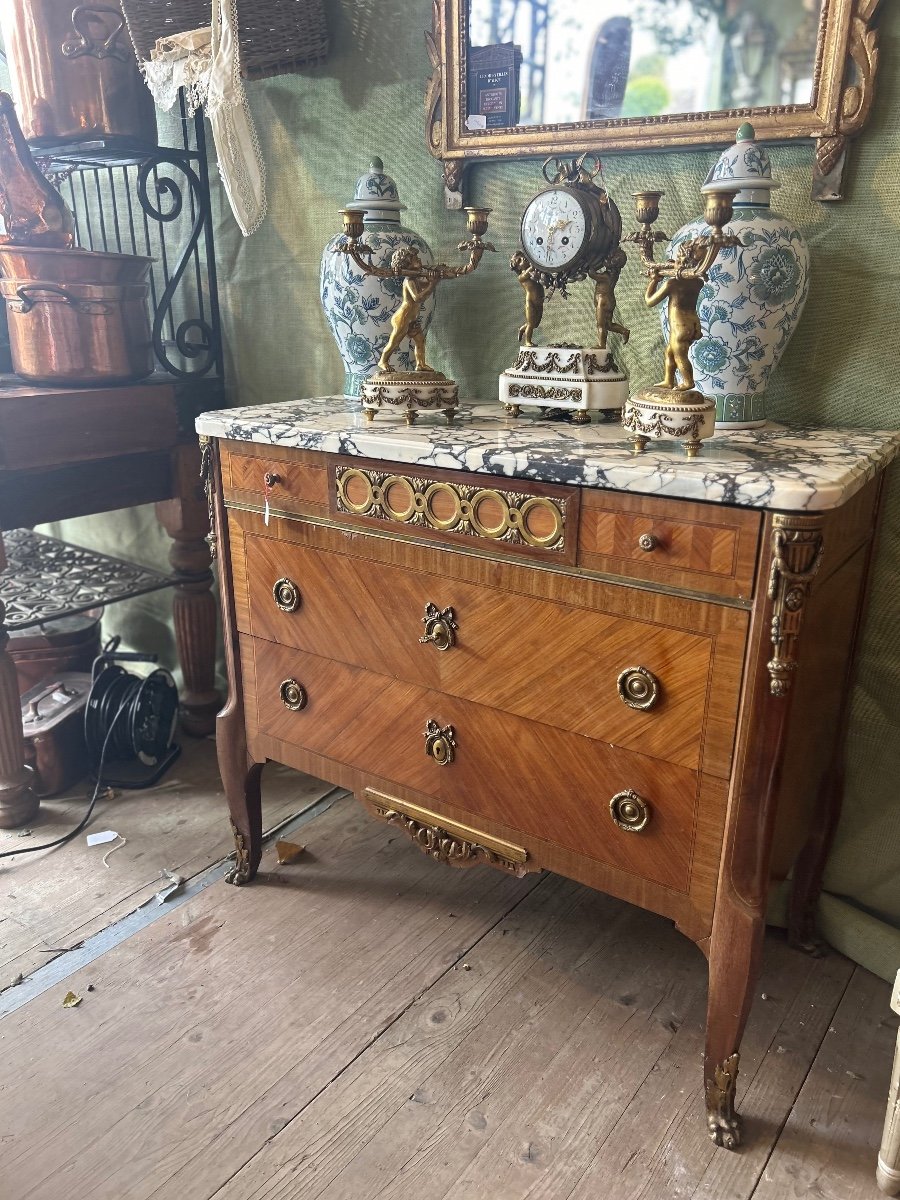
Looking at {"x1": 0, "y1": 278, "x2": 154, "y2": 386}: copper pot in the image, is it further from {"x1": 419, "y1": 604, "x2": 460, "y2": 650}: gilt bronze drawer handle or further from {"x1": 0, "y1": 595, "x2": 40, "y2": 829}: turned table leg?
{"x1": 419, "y1": 604, "x2": 460, "y2": 650}: gilt bronze drawer handle

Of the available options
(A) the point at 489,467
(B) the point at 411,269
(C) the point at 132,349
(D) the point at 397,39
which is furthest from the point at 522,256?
(C) the point at 132,349

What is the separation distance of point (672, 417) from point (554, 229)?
44cm

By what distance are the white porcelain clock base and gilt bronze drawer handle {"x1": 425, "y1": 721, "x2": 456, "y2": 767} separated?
591 millimetres

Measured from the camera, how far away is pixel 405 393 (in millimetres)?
1622

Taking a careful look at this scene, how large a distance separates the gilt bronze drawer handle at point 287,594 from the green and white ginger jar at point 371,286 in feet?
1.47

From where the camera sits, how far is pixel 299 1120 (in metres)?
1.46

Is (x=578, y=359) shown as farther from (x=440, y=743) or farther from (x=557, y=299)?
(x=440, y=743)

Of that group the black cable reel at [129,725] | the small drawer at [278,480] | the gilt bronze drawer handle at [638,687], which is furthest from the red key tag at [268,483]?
the black cable reel at [129,725]

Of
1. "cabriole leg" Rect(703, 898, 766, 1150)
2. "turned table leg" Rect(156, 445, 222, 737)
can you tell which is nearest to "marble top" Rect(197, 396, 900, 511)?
"cabriole leg" Rect(703, 898, 766, 1150)

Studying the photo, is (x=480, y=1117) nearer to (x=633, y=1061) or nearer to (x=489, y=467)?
(x=633, y=1061)

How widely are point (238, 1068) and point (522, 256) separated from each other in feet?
4.86

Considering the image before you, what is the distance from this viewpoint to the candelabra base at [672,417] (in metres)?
1.30

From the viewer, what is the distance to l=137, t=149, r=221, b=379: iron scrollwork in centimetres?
228

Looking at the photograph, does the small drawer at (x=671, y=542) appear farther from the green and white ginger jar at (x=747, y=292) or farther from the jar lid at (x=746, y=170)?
the jar lid at (x=746, y=170)
